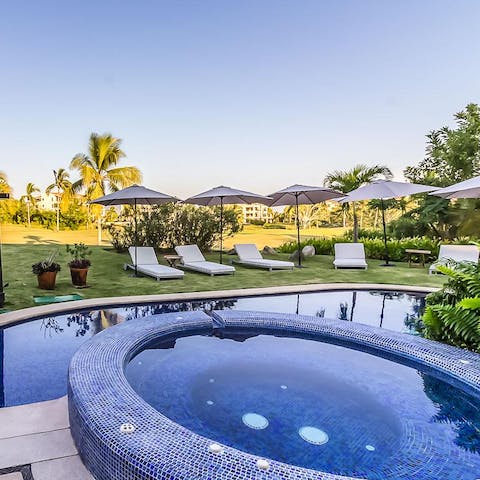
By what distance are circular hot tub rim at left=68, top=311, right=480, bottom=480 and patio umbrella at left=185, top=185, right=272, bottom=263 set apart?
301 inches

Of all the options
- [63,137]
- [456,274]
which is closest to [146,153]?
[63,137]

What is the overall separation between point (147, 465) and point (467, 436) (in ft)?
9.86

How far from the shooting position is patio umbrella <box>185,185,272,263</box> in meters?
13.5

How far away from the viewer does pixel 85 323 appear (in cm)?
681

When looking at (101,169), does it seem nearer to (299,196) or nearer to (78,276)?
(299,196)

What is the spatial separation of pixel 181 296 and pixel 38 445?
18.5ft

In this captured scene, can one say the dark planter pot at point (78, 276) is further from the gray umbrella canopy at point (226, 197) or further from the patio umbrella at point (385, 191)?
the patio umbrella at point (385, 191)

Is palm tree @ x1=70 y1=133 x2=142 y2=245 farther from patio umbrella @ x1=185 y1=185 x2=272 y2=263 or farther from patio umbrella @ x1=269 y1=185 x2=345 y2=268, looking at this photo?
patio umbrella @ x1=269 y1=185 x2=345 y2=268

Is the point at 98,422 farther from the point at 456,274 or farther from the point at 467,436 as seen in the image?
the point at 456,274

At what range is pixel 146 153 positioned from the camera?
78.5ft

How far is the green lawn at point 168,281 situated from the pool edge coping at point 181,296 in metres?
0.63

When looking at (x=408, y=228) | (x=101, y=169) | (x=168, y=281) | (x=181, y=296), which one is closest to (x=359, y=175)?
(x=408, y=228)

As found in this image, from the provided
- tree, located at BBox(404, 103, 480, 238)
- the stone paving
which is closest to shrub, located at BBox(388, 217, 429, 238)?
tree, located at BBox(404, 103, 480, 238)

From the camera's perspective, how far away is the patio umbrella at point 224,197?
44.3 ft
